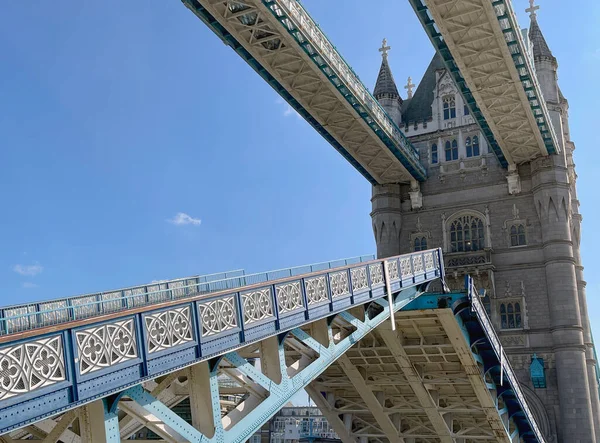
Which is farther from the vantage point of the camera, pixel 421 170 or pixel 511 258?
pixel 421 170

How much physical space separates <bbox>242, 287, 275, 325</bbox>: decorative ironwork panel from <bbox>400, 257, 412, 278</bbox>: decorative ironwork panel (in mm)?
7409

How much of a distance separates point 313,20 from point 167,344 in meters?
20.9

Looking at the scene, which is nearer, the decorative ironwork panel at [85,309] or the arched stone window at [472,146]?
the decorative ironwork panel at [85,309]

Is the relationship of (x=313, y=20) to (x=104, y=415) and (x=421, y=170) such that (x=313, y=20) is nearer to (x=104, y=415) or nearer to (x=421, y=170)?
(x=421, y=170)

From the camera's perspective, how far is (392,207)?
4197 centimetres

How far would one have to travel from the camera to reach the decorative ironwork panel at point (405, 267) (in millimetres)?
19661

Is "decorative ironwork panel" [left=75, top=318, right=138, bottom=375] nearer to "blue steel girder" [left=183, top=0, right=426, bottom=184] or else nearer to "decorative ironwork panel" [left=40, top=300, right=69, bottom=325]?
"decorative ironwork panel" [left=40, top=300, right=69, bottom=325]

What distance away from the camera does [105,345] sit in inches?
350

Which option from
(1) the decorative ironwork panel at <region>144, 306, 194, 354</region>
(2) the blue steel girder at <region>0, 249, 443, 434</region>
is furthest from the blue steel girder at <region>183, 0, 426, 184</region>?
(1) the decorative ironwork panel at <region>144, 306, 194, 354</region>

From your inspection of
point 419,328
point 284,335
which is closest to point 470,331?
point 419,328

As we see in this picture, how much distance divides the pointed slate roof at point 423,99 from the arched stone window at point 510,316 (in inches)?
516

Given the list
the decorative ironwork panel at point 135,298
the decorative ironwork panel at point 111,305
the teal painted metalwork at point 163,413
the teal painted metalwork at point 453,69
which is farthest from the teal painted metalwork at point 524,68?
the teal painted metalwork at point 163,413

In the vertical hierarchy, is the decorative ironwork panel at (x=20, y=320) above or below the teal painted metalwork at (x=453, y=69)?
below

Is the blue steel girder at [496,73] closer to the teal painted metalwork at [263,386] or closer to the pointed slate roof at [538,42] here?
the pointed slate roof at [538,42]
